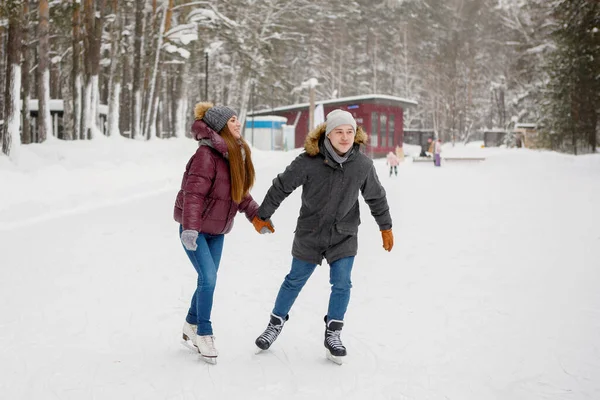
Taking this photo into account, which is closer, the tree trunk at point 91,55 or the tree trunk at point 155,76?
the tree trunk at point 91,55

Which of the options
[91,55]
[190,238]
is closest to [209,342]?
[190,238]

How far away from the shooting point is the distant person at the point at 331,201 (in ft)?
12.2

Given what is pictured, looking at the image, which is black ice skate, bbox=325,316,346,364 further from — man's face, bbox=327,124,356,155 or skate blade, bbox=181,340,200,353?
man's face, bbox=327,124,356,155

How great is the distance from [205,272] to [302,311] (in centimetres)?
152

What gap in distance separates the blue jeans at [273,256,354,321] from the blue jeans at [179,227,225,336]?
1.66 feet

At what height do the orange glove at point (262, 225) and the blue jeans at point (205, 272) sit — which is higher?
the orange glove at point (262, 225)

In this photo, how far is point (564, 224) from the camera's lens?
987 centimetres

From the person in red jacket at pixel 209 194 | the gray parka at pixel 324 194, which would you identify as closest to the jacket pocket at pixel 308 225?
the gray parka at pixel 324 194

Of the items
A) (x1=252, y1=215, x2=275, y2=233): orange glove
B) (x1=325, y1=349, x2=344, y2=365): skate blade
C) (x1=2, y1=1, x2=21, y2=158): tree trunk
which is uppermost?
(x1=2, y1=1, x2=21, y2=158): tree trunk

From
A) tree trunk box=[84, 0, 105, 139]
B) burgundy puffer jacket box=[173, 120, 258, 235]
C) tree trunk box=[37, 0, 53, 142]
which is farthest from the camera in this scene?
tree trunk box=[84, 0, 105, 139]

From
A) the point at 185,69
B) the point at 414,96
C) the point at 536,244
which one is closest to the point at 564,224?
the point at 536,244

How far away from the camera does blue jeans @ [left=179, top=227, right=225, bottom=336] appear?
3.71m

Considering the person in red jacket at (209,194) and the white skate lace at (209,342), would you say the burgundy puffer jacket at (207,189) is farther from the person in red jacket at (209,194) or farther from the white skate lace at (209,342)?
the white skate lace at (209,342)

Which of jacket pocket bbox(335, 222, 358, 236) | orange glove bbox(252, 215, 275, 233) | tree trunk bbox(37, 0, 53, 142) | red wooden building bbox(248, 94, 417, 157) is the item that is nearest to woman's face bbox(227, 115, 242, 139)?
orange glove bbox(252, 215, 275, 233)
